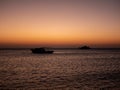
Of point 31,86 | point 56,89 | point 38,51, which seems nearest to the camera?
point 56,89

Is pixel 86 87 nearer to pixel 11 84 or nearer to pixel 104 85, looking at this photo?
pixel 104 85

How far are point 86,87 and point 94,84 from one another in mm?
2175

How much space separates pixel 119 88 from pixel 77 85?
17.0 ft

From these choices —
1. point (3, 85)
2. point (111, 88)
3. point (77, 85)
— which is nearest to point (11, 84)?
point (3, 85)

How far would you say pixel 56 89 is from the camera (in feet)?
83.5

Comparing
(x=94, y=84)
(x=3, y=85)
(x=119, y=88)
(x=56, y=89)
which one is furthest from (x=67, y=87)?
(x=3, y=85)

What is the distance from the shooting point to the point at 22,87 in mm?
26547

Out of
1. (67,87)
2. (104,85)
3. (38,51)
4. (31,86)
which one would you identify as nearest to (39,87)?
(31,86)

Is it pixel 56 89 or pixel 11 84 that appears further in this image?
pixel 11 84

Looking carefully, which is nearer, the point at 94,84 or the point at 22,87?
the point at 22,87

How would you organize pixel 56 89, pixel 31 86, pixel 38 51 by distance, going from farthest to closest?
1. pixel 38 51
2. pixel 31 86
3. pixel 56 89

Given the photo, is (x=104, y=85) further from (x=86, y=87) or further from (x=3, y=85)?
(x=3, y=85)

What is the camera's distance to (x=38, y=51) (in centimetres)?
14562

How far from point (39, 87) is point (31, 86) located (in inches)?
47.8
